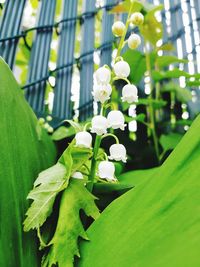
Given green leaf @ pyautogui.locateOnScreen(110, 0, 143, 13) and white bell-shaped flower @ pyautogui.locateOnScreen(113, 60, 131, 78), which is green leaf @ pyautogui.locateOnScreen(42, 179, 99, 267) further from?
green leaf @ pyautogui.locateOnScreen(110, 0, 143, 13)

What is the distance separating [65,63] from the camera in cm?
119

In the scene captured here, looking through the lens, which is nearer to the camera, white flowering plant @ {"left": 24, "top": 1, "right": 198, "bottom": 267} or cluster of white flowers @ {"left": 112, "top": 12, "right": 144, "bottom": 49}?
white flowering plant @ {"left": 24, "top": 1, "right": 198, "bottom": 267}

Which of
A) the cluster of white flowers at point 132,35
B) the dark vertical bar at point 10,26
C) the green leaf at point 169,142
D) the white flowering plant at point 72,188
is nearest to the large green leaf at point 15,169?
the white flowering plant at point 72,188

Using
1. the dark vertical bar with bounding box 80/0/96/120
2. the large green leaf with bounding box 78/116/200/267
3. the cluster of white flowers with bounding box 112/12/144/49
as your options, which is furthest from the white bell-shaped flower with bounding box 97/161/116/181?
the dark vertical bar with bounding box 80/0/96/120

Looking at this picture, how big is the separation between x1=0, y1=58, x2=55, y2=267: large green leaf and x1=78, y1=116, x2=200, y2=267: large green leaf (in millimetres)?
106

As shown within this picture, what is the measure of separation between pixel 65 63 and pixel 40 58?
0.37ft

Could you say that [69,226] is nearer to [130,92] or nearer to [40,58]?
[130,92]

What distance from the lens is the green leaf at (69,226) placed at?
51 cm

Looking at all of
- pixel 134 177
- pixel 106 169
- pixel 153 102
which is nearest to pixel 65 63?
pixel 153 102

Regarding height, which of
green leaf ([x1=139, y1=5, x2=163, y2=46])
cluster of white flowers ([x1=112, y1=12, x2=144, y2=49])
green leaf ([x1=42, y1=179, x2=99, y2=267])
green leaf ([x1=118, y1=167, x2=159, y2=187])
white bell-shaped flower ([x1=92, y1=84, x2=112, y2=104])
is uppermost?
green leaf ([x1=139, y1=5, x2=163, y2=46])

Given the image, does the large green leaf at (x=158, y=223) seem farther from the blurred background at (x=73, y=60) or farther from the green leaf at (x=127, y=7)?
the green leaf at (x=127, y=7)

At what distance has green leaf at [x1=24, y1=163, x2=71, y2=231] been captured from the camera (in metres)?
0.53

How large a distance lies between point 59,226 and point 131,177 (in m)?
0.32

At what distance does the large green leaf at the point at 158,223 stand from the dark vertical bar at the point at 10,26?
24.7 inches
